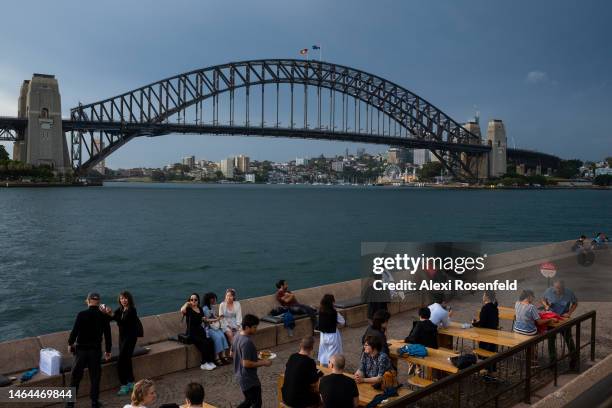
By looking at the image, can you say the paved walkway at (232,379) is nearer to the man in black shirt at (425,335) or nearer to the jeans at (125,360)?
the jeans at (125,360)

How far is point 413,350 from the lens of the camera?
6152 mm

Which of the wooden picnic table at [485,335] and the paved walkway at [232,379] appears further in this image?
the wooden picnic table at [485,335]

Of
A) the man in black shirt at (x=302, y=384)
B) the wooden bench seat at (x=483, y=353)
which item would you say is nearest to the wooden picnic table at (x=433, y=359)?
the wooden bench seat at (x=483, y=353)

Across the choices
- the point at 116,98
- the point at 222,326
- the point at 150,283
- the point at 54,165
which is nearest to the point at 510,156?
the point at 116,98

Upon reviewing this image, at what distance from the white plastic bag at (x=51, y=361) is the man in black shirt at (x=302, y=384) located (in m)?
2.69

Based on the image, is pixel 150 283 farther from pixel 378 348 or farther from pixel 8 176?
pixel 8 176

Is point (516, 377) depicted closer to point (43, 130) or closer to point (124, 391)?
point (124, 391)

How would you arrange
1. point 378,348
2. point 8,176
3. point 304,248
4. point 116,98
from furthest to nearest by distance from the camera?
point 116,98 → point 8,176 → point 304,248 → point 378,348

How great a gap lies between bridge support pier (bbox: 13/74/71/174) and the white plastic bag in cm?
9122

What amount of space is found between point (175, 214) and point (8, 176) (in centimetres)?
4854

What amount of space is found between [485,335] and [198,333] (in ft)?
11.6

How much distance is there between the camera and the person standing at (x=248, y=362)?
5383mm

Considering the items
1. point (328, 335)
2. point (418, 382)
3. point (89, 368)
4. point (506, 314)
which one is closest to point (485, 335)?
point (418, 382)

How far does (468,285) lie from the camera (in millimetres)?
7742
